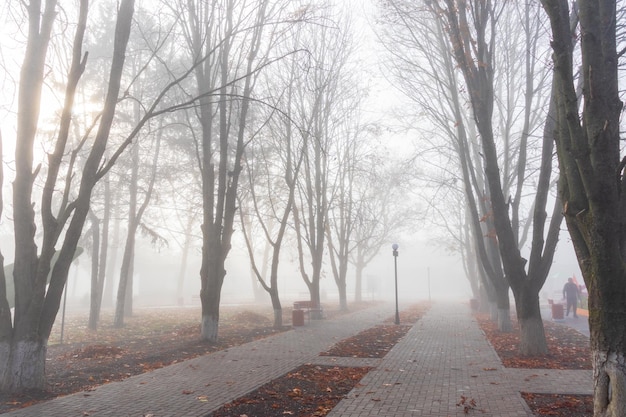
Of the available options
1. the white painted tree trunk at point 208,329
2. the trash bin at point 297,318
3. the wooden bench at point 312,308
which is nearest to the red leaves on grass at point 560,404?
the white painted tree trunk at point 208,329

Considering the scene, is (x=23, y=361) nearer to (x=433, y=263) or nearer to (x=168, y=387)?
(x=168, y=387)

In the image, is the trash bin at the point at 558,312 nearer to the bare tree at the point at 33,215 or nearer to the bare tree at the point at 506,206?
the bare tree at the point at 506,206

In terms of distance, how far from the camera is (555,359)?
9.64 meters

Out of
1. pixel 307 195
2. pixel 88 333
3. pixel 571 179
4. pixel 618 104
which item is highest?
pixel 307 195

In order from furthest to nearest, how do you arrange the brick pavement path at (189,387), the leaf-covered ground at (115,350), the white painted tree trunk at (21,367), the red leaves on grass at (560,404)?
the leaf-covered ground at (115,350), the white painted tree trunk at (21,367), the brick pavement path at (189,387), the red leaves on grass at (560,404)

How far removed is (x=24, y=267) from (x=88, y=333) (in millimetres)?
9437

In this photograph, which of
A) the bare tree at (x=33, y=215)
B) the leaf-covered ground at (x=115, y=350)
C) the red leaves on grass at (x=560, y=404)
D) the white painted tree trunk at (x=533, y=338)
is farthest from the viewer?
the white painted tree trunk at (x=533, y=338)

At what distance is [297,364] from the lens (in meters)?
9.35

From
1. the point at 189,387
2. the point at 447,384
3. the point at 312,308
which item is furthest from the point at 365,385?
the point at 312,308

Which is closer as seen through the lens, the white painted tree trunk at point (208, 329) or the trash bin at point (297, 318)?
the white painted tree trunk at point (208, 329)

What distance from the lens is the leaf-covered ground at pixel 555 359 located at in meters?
5.89

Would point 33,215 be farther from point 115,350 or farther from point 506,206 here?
point 506,206

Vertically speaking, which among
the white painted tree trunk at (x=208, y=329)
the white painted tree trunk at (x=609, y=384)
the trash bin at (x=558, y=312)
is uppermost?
the white painted tree trunk at (x=609, y=384)

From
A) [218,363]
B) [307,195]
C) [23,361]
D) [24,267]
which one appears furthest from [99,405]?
[307,195]
